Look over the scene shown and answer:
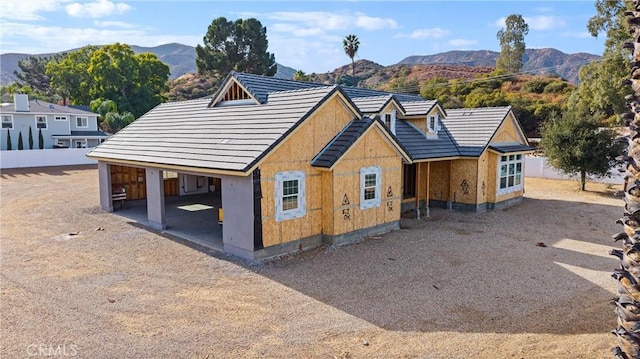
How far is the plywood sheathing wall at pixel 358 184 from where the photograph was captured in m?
13.2

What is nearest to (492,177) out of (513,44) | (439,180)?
(439,180)

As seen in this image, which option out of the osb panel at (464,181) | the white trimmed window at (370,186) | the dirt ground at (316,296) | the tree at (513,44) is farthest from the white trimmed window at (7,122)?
the tree at (513,44)

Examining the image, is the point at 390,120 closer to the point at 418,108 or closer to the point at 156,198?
the point at 418,108

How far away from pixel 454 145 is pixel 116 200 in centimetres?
1513

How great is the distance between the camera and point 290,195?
485 inches

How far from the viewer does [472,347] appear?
6.96 meters

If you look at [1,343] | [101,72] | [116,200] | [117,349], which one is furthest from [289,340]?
[101,72]

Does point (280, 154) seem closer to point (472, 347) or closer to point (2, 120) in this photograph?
point (472, 347)

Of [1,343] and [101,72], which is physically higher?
[101,72]

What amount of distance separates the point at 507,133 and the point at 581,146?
568 centimetres

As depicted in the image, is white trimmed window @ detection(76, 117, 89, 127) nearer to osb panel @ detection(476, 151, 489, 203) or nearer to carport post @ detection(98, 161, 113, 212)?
carport post @ detection(98, 161, 113, 212)

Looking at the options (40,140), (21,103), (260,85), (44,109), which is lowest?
(40,140)

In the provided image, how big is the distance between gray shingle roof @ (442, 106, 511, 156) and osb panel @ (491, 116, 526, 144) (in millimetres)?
417

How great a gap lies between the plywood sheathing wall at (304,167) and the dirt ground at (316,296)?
879mm
